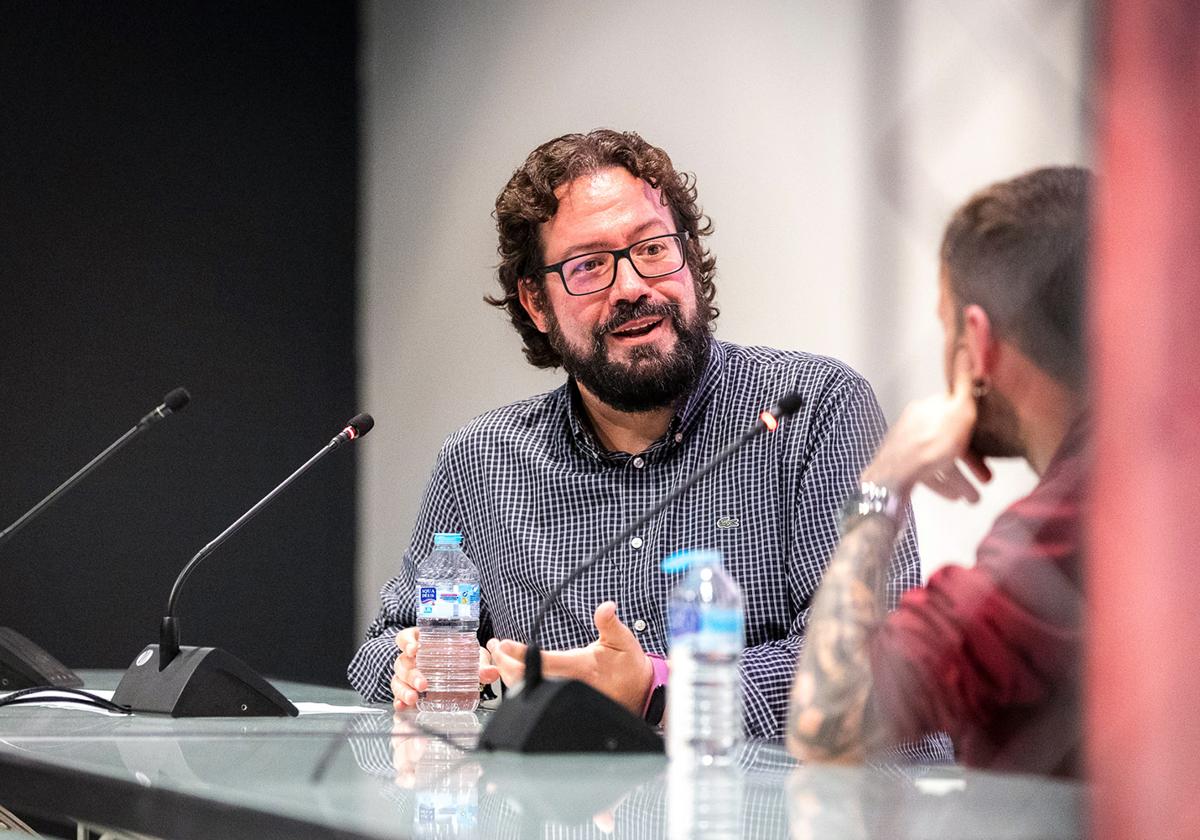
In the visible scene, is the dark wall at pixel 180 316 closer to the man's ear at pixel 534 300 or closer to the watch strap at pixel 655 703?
the man's ear at pixel 534 300

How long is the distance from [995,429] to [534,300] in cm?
171

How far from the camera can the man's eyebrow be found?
2.26 metres

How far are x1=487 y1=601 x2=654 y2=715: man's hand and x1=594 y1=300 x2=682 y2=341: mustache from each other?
752mm

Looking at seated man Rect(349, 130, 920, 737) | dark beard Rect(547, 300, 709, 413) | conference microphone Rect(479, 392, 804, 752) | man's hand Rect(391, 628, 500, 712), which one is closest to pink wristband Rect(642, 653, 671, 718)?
seated man Rect(349, 130, 920, 737)

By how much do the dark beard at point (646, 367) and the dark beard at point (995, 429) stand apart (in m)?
1.28

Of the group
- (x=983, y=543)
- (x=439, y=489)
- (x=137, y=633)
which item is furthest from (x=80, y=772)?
(x=137, y=633)

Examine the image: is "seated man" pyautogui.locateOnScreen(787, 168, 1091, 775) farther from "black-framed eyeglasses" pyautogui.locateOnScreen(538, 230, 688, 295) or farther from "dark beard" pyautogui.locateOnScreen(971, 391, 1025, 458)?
"black-framed eyeglasses" pyautogui.locateOnScreen(538, 230, 688, 295)

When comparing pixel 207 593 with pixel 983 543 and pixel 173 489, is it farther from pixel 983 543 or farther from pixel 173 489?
pixel 983 543

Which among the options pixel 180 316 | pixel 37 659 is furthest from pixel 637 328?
pixel 180 316

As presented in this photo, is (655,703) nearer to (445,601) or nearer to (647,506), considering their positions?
(445,601)

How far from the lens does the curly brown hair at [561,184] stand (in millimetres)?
2373

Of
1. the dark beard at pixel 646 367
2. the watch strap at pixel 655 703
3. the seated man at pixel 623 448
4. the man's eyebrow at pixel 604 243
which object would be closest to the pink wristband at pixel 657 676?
the watch strap at pixel 655 703

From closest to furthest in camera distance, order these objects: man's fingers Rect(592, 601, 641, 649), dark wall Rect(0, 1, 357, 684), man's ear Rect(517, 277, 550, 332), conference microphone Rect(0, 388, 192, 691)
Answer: man's fingers Rect(592, 601, 641, 649) → conference microphone Rect(0, 388, 192, 691) → man's ear Rect(517, 277, 550, 332) → dark wall Rect(0, 1, 357, 684)

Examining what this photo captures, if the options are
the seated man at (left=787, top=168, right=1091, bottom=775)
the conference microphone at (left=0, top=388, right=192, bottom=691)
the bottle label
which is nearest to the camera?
the seated man at (left=787, top=168, right=1091, bottom=775)
